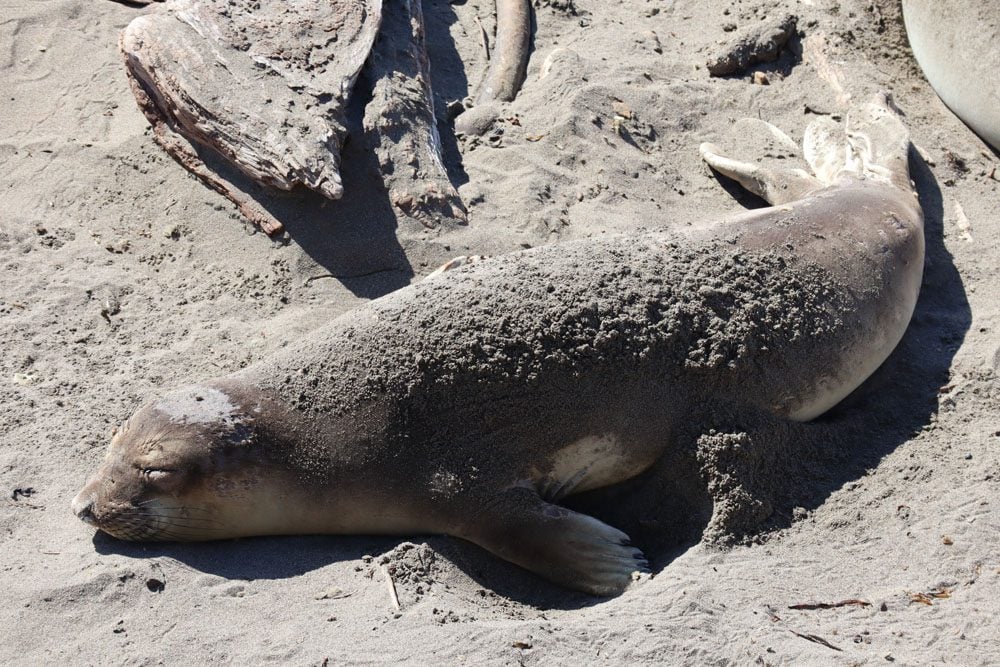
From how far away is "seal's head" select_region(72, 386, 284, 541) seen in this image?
3.76m

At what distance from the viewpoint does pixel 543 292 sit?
391 centimetres

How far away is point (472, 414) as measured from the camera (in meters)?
3.85

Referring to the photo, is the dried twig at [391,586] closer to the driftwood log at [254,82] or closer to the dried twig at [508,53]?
the driftwood log at [254,82]

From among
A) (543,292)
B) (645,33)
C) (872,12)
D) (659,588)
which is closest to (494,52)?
(645,33)

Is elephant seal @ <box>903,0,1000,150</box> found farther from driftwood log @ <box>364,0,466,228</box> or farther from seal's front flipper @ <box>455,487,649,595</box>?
seal's front flipper @ <box>455,487,649,595</box>

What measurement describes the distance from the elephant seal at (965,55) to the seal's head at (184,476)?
15.3ft

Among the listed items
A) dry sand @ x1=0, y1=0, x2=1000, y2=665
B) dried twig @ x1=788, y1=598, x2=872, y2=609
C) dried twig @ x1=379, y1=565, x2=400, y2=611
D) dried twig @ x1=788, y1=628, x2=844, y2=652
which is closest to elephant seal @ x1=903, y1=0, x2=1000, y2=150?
dry sand @ x1=0, y1=0, x2=1000, y2=665

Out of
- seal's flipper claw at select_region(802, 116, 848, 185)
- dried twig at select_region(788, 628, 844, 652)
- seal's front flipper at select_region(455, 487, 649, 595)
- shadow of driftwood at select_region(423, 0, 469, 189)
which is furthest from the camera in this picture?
shadow of driftwood at select_region(423, 0, 469, 189)

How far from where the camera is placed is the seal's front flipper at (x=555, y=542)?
12.2 feet

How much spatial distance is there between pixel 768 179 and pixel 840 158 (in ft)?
1.53

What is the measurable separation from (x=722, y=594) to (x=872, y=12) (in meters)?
4.80

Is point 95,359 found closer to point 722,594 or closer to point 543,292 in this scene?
point 543,292

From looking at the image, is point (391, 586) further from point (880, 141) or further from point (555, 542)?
point (880, 141)

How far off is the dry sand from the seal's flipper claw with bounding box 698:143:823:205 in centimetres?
12
